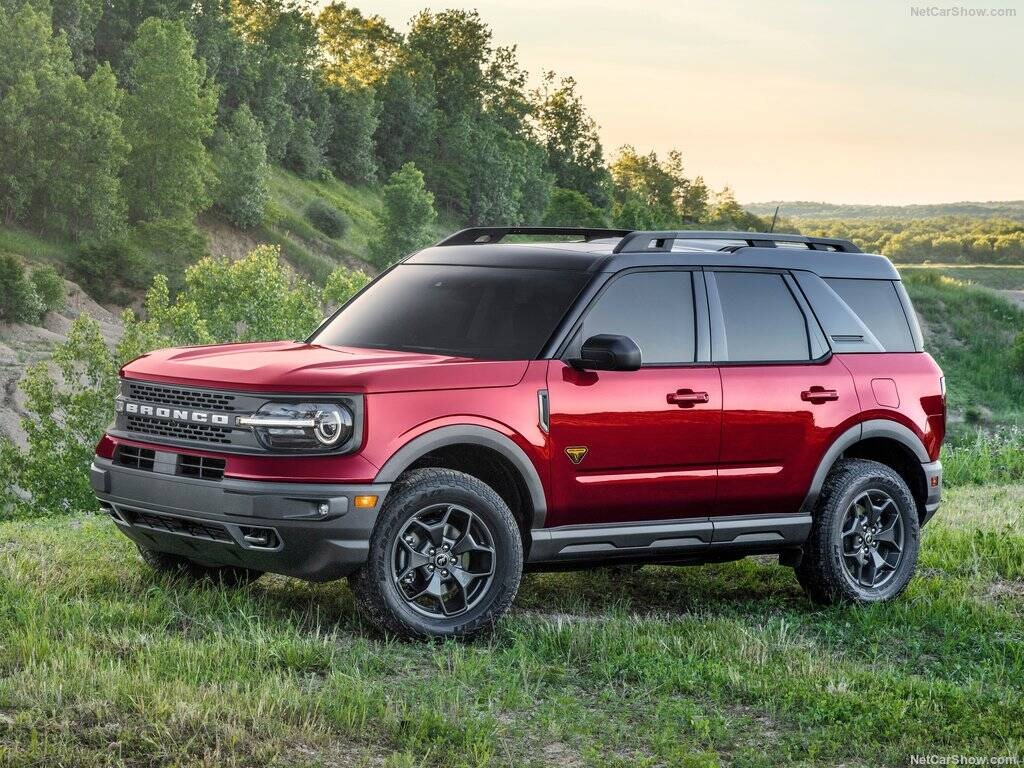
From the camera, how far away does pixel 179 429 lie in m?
7.19

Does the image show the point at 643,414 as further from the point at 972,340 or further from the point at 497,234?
the point at 972,340

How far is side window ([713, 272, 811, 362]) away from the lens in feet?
27.2

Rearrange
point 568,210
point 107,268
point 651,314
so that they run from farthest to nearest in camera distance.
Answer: point 568,210
point 107,268
point 651,314

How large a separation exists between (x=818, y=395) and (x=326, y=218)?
98915mm

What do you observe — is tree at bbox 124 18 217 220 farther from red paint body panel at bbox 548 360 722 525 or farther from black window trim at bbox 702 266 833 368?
red paint body panel at bbox 548 360 722 525

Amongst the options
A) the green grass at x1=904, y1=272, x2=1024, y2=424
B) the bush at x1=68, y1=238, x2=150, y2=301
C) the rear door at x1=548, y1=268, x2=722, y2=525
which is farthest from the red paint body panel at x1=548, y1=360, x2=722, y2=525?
the green grass at x1=904, y1=272, x2=1024, y2=424

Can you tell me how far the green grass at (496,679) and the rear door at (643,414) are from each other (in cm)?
64

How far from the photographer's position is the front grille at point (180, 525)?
6941 millimetres

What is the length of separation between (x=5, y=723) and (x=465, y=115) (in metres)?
125

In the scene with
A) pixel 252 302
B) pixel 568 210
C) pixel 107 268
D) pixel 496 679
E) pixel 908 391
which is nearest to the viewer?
pixel 496 679

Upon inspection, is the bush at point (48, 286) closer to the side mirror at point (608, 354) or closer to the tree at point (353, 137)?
the tree at point (353, 137)

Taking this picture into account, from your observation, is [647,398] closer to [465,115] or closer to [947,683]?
[947,683]

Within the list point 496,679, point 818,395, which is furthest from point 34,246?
point 496,679

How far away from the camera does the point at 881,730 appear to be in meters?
6.17
